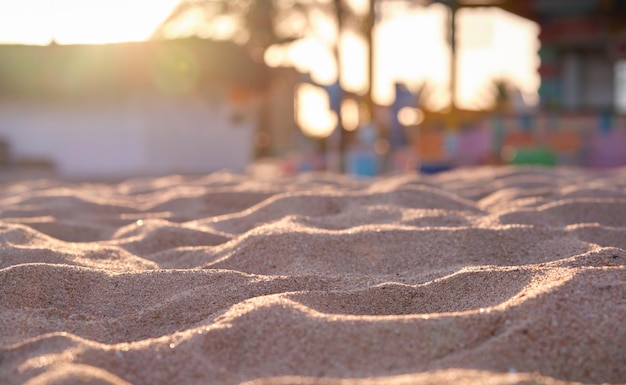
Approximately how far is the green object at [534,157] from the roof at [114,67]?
552cm

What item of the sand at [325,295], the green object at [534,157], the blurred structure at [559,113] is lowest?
the green object at [534,157]

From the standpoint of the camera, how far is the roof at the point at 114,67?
11719 mm

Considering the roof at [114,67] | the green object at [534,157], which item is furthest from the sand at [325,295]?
the roof at [114,67]

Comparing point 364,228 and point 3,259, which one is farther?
point 364,228

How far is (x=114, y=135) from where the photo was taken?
12148 millimetres

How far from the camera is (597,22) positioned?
1080 centimetres

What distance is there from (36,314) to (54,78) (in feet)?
35.2

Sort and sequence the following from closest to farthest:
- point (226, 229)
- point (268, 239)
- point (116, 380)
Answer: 1. point (116, 380)
2. point (268, 239)
3. point (226, 229)

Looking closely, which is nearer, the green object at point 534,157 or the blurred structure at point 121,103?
the green object at point 534,157

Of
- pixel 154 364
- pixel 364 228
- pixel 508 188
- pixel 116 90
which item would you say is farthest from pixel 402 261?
pixel 116 90

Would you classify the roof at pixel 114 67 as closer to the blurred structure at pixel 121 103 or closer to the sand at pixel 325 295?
the blurred structure at pixel 121 103

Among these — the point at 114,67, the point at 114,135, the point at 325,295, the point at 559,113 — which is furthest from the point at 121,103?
the point at 325,295

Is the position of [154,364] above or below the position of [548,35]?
below

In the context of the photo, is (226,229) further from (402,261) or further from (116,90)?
(116,90)
